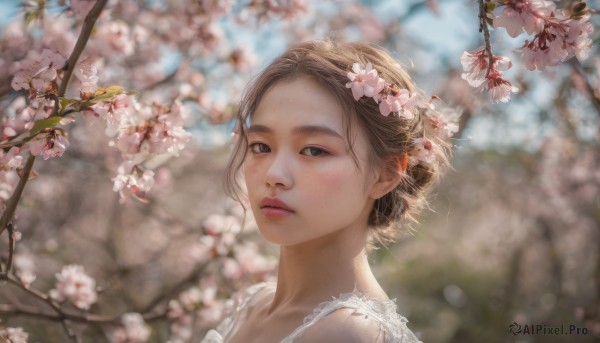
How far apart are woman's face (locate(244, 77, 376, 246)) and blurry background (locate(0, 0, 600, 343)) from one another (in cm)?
36

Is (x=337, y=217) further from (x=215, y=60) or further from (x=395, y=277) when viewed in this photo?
(x=395, y=277)

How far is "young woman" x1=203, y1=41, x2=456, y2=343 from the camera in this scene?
1.40 m

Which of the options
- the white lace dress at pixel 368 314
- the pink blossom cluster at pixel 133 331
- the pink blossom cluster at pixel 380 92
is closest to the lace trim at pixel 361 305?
the white lace dress at pixel 368 314

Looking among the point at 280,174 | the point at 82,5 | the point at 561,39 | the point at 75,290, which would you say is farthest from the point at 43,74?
the point at 75,290

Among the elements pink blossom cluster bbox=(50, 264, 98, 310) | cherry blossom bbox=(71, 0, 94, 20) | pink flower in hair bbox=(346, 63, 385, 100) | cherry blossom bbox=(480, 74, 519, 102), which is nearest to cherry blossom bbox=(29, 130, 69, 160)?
cherry blossom bbox=(71, 0, 94, 20)

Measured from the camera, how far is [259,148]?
4.93 ft

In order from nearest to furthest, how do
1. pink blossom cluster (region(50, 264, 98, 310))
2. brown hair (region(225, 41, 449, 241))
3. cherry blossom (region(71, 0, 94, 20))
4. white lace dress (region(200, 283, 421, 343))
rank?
white lace dress (region(200, 283, 421, 343))
brown hair (region(225, 41, 449, 241))
cherry blossom (region(71, 0, 94, 20))
pink blossom cluster (region(50, 264, 98, 310))

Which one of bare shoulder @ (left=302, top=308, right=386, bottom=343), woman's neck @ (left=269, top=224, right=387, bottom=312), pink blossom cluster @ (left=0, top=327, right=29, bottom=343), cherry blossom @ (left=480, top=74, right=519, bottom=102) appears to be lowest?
pink blossom cluster @ (left=0, top=327, right=29, bottom=343)

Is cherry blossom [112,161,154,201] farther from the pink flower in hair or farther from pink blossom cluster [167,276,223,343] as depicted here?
pink blossom cluster [167,276,223,343]

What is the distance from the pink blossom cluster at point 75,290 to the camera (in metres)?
2.29

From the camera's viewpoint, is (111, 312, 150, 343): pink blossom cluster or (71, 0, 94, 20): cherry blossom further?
(111, 312, 150, 343): pink blossom cluster

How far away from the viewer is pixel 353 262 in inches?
59.8

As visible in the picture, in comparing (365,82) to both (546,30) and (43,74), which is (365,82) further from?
(43,74)

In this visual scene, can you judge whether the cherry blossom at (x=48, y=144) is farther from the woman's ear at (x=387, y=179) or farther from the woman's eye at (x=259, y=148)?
the woman's ear at (x=387, y=179)
